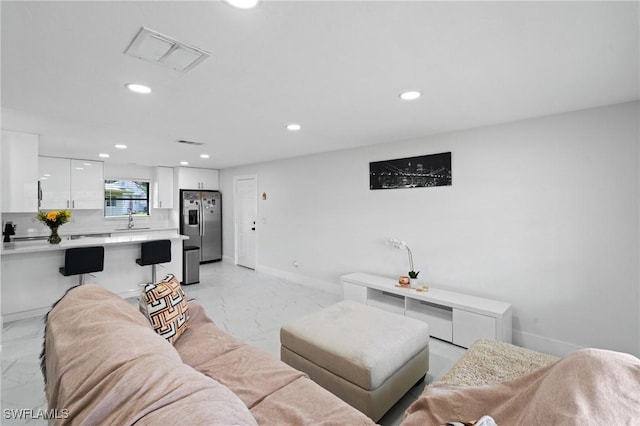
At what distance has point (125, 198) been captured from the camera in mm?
6457

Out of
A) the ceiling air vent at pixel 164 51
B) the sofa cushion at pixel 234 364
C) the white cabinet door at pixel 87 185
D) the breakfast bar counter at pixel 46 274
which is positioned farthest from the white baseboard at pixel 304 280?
the ceiling air vent at pixel 164 51

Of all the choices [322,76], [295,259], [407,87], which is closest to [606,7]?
[407,87]

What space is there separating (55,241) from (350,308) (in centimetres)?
398

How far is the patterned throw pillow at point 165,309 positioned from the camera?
6.33ft

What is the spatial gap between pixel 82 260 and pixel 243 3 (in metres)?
3.94

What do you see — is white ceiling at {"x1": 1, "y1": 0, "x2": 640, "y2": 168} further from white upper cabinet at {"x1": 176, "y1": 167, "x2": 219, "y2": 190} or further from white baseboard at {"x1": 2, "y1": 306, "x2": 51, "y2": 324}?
white upper cabinet at {"x1": 176, "y1": 167, "x2": 219, "y2": 190}

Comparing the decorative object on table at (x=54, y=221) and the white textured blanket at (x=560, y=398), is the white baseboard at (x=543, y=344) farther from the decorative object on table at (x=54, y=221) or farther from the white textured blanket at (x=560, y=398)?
the decorative object on table at (x=54, y=221)

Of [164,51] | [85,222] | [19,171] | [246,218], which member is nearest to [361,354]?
[164,51]

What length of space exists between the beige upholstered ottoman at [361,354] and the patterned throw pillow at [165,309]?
0.79 metres

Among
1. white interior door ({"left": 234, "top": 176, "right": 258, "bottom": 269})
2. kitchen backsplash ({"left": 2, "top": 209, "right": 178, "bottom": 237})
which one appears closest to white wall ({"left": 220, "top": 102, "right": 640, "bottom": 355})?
white interior door ({"left": 234, "top": 176, "right": 258, "bottom": 269})

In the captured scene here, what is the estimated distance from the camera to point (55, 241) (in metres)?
3.83

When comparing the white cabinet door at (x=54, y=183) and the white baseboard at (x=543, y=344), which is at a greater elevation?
the white cabinet door at (x=54, y=183)

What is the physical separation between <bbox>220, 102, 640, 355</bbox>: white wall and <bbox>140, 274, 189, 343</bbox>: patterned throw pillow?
2.78 metres

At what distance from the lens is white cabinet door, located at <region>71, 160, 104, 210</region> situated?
5.50 metres
